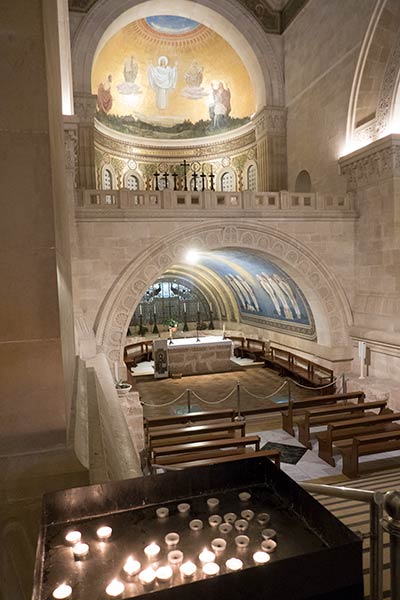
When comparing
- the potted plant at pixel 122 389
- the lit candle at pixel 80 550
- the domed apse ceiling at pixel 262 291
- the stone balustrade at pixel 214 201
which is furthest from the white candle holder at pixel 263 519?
the domed apse ceiling at pixel 262 291

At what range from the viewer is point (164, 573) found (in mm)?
1271

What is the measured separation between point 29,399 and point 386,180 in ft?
34.4

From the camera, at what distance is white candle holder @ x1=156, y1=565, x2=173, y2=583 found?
4.14 feet

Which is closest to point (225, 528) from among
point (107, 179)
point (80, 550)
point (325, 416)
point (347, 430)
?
point (80, 550)

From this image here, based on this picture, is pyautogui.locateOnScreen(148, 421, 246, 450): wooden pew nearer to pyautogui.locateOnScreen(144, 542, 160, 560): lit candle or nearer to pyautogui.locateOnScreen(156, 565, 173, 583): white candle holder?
pyautogui.locateOnScreen(144, 542, 160, 560): lit candle

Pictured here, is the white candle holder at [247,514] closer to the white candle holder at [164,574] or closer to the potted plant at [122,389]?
the white candle holder at [164,574]

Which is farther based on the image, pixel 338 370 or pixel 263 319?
pixel 263 319

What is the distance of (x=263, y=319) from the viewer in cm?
1576

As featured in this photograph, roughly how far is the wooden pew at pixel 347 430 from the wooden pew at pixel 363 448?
0.25 m

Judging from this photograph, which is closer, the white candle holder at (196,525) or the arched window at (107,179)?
the white candle holder at (196,525)

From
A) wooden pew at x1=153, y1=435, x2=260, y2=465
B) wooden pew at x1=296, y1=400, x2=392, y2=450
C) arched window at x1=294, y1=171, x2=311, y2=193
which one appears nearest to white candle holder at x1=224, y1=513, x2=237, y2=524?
wooden pew at x1=153, y1=435, x2=260, y2=465

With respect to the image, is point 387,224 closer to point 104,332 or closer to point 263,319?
point 263,319

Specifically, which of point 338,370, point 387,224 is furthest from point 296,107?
point 338,370

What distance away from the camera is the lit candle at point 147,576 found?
1253 mm
